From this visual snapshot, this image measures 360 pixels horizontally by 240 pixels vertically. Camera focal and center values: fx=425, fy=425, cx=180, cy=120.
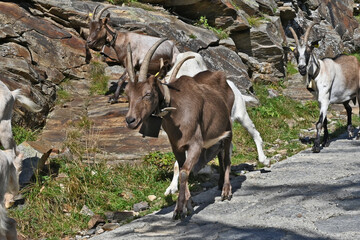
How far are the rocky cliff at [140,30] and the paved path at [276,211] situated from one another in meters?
4.89

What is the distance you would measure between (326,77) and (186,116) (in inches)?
209

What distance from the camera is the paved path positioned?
395 cm

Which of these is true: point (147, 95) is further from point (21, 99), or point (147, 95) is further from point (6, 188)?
point (21, 99)

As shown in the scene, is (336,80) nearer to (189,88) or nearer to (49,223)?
(189,88)

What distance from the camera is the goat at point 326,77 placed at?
8.87m

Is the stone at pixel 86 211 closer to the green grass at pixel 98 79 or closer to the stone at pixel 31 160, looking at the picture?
the stone at pixel 31 160

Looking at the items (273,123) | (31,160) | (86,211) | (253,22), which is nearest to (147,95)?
(86,211)

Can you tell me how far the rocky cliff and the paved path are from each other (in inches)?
193

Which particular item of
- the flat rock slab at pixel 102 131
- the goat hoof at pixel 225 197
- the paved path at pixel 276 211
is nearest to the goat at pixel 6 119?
the flat rock slab at pixel 102 131

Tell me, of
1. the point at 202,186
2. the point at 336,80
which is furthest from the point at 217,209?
the point at 336,80

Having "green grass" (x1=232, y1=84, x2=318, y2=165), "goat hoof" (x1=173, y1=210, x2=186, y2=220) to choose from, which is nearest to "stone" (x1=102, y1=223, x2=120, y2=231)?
"goat hoof" (x1=173, y1=210, x2=186, y2=220)

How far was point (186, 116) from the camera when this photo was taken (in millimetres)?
4852

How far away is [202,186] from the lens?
6.38 meters

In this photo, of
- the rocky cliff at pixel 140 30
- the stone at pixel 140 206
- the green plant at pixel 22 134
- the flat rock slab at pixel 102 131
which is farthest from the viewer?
the rocky cliff at pixel 140 30
